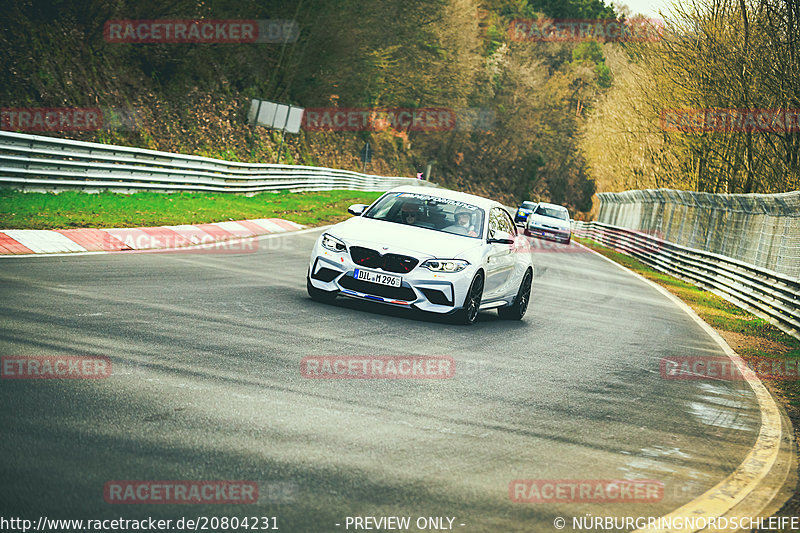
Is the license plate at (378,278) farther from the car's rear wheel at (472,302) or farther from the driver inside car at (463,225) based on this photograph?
the driver inside car at (463,225)

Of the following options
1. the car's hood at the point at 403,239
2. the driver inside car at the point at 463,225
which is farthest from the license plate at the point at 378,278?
the driver inside car at the point at 463,225

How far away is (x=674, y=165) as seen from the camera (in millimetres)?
48000

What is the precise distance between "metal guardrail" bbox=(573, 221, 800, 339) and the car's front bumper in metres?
7.34

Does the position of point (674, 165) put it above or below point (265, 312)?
above

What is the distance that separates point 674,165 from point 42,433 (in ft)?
153

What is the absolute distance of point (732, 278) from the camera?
21.8 meters

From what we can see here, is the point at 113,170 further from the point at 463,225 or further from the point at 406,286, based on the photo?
the point at 406,286

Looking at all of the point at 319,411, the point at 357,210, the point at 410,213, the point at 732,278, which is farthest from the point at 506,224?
the point at 732,278

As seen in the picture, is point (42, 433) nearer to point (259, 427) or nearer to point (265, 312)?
point (259, 427)

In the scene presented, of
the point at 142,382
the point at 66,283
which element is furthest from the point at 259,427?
the point at 66,283

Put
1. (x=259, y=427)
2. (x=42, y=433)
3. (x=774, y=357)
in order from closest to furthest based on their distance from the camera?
(x=42, y=433) → (x=259, y=427) → (x=774, y=357)

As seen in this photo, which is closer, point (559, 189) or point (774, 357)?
point (774, 357)

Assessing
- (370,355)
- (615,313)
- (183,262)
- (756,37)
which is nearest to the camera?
(370,355)

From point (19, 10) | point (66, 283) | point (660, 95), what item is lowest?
point (66, 283)
